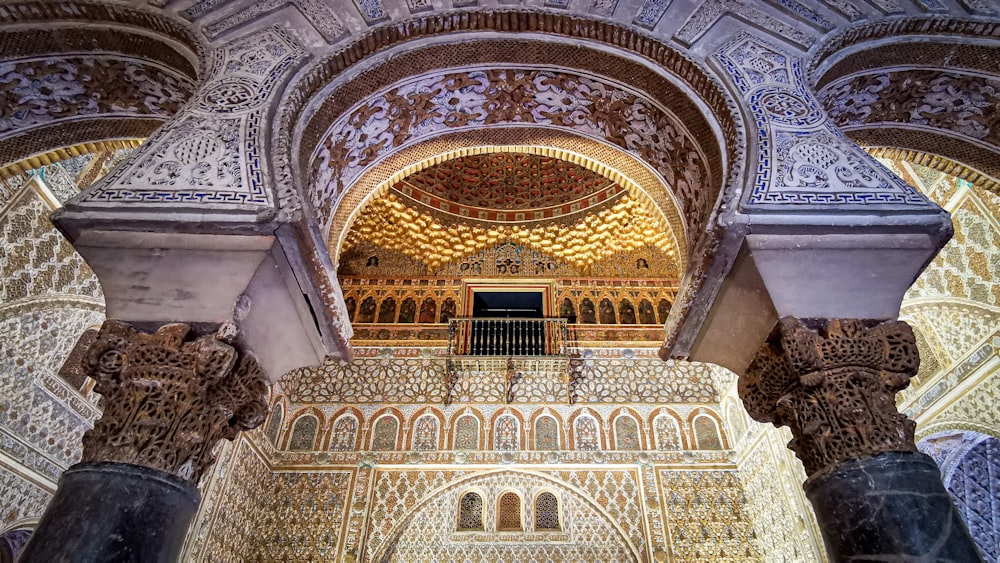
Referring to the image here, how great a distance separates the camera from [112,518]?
6.29 ft

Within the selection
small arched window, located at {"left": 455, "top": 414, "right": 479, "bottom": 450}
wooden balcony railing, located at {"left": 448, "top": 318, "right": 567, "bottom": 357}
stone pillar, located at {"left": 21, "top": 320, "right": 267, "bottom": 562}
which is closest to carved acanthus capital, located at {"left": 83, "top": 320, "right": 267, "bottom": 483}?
stone pillar, located at {"left": 21, "top": 320, "right": 267, "bottom": 562}

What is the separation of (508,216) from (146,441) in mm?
7428

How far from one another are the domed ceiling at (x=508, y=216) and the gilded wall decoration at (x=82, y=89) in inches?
185

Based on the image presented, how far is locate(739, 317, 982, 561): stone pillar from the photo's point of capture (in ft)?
6.48

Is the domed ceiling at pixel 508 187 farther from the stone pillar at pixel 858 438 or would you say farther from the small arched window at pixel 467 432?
the stone pillar at pixel 858 438

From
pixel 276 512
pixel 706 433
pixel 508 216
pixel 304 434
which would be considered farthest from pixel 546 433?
pixel 276 512

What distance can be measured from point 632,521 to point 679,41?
5.82 m

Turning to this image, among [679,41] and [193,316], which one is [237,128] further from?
[679,41]

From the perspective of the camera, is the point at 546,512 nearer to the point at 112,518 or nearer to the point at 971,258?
the point at 971,258

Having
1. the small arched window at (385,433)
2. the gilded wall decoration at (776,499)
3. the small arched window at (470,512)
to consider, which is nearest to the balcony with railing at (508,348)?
the small arched window at (385,433)

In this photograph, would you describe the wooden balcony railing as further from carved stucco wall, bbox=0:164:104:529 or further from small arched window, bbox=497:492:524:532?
carved stucco wall, bbox=0:164:104:529

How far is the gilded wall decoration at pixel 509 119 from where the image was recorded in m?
3.52

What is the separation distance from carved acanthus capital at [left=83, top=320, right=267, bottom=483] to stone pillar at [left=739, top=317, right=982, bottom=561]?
8.13 feet

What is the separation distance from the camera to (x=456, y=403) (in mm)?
8031
